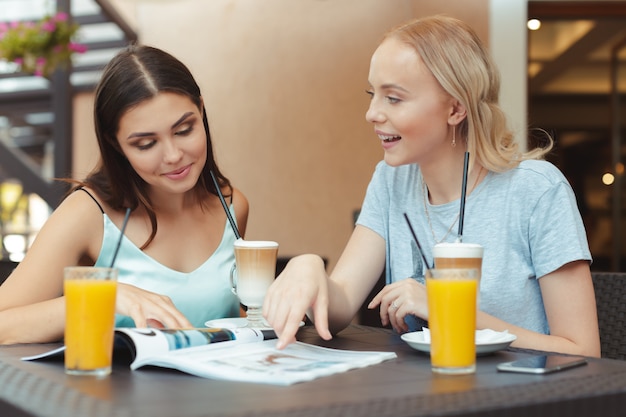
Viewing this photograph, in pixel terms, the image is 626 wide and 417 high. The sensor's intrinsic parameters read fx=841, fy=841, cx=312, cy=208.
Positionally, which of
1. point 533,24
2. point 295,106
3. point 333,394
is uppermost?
point 533,24

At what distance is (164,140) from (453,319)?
981mm

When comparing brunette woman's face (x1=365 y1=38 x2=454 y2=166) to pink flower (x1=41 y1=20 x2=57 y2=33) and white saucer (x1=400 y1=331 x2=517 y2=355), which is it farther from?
pink flower (x1=41 y1=20 x2=57 y2=33)

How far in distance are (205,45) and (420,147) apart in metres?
4.34

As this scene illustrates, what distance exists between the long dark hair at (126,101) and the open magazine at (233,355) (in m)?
0.76

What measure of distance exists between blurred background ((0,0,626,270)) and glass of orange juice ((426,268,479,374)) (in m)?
3.80

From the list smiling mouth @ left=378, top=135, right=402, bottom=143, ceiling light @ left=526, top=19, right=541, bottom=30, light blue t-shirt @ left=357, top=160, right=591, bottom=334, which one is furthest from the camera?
ceiling light @ left=526, top=19, right=541, bottom=30

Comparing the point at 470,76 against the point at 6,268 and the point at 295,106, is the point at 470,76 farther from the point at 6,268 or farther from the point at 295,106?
the point at 295,106

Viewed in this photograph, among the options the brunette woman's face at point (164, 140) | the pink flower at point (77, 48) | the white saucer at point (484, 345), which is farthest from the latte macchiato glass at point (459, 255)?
the pink flower at point (77, 48)

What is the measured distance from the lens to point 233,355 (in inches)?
49.3

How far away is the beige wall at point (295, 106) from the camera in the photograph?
5.39 metres

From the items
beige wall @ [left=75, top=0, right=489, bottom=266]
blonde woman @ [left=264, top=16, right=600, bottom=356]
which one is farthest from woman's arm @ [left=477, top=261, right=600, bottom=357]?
beige wall @ [left=75, top=0, right=489, bottom=266]

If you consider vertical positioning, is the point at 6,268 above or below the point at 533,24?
below

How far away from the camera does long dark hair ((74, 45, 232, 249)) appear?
1.95m

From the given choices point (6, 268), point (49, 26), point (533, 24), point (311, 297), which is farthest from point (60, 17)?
point (311, 297)
